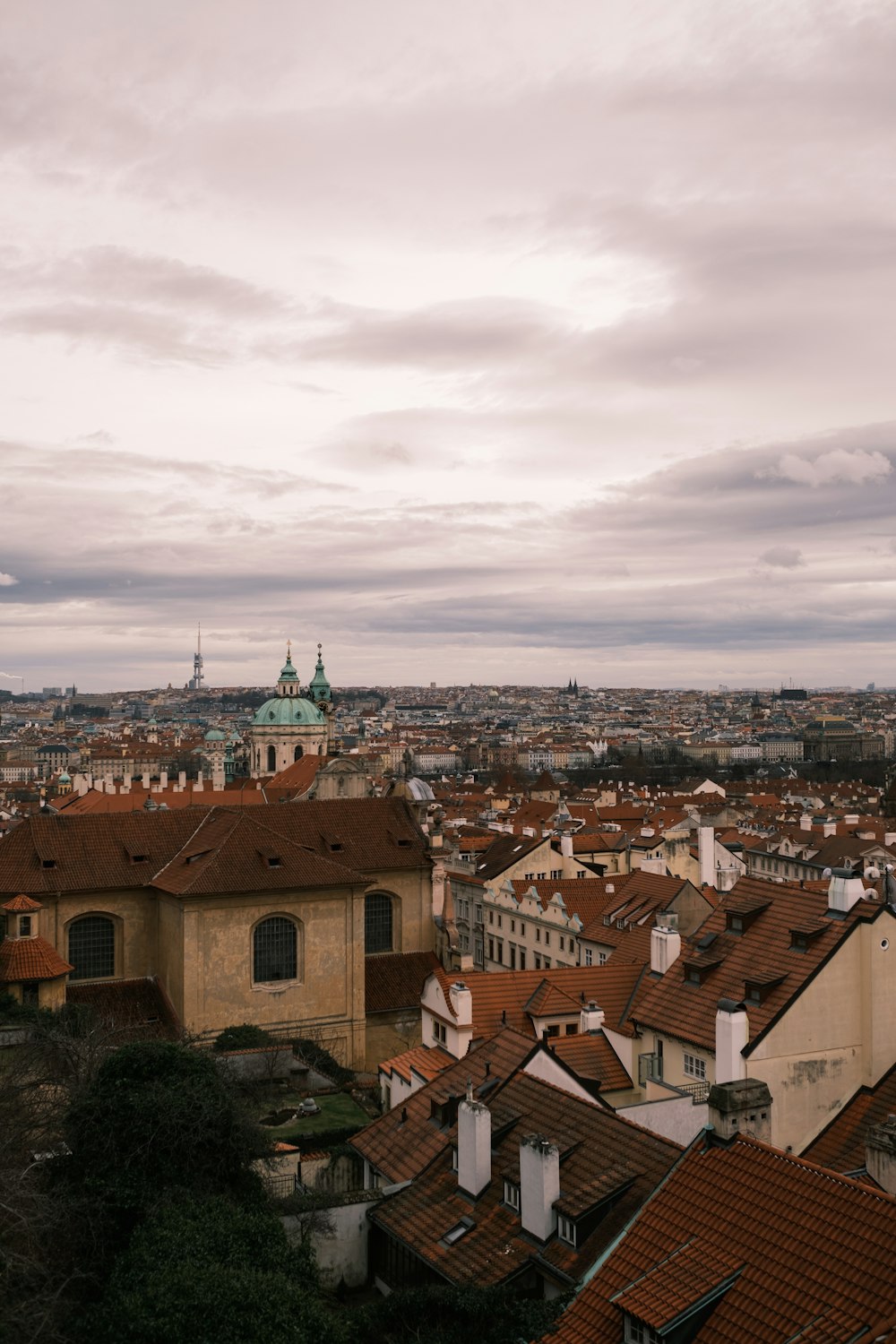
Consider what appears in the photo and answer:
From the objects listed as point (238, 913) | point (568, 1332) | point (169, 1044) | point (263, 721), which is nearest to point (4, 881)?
point (238, 913)

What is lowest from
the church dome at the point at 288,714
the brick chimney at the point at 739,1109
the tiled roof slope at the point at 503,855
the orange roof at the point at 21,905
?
the tiled roof slope at the point at 503,855

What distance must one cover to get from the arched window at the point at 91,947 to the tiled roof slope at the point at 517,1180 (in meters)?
23.2

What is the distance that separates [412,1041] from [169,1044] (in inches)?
834

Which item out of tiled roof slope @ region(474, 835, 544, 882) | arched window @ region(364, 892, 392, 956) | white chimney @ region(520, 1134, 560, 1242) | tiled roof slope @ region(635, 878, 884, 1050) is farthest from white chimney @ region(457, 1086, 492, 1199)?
tiled roof slope @ region(474, 835, 544, 882)

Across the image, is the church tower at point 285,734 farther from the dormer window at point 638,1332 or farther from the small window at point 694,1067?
the dormer window at point 638,1332

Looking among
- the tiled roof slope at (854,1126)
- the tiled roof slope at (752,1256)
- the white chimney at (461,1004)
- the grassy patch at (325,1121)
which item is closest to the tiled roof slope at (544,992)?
the white chimney at (461,1004)

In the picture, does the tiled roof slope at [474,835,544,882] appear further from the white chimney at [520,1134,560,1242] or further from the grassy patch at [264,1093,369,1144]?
the white chimney at [520,1134,560,1242]

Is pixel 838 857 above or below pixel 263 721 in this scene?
below

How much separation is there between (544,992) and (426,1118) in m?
8.79

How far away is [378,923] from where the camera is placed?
152 ft

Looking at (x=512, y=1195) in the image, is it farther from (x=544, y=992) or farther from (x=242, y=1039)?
(x=242, y=1039)

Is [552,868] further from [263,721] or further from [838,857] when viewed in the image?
[263,721]

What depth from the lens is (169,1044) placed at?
868 inches

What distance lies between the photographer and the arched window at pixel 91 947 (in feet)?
132
